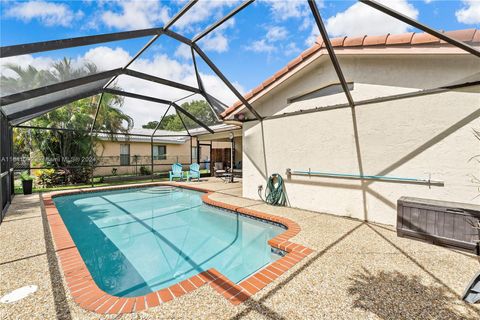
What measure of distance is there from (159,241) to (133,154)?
15.0 metres

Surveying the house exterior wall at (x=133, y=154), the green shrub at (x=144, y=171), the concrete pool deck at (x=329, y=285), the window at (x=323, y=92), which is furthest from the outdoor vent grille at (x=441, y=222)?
the green shrub at (x=144, y=171)

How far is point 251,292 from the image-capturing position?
265 centimetres

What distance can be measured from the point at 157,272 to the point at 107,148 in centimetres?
1581

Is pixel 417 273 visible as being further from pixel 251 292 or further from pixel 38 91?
pixel 38 91

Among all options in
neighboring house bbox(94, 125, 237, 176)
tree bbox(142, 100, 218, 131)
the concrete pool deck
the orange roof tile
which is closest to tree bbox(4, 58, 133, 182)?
neighboring house bbox(94, 125, 237, 176)

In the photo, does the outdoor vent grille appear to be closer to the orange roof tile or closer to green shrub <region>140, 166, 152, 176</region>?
the orange roof tile

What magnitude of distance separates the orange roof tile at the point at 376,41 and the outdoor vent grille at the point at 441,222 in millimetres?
2927

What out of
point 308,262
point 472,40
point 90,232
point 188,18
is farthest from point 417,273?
point 90,232

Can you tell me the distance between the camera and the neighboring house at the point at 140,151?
1565 centimetres

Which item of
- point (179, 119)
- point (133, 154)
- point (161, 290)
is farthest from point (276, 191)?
point (179, 119)

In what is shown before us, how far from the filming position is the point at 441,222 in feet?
13.1

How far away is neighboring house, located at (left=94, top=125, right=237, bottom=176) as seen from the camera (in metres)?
15.6

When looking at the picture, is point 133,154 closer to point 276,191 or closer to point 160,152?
point 160,152

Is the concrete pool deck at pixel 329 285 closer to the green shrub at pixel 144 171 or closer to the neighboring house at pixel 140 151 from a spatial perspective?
the neighboring house at pixel 140 151
